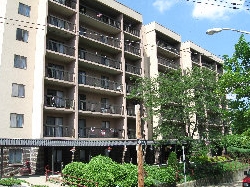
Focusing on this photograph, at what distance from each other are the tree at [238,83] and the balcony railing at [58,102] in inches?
672

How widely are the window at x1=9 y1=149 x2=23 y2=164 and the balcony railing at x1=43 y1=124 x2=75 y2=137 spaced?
294cm

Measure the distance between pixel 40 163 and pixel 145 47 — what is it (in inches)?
965

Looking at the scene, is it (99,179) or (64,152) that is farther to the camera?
(64,152)

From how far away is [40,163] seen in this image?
98.3 feet

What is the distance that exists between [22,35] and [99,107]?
40.1 ft

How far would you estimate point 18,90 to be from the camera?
101ft

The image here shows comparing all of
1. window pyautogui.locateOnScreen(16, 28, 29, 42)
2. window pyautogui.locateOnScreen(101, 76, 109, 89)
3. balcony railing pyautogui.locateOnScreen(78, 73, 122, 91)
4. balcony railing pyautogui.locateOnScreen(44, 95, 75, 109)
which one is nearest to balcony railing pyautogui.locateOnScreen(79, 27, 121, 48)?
window pyautogui.locateOnScreen(101, 76, 109, 89)

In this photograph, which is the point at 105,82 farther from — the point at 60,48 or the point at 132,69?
the point at 60,48

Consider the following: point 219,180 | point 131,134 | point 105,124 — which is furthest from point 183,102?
point 131,134

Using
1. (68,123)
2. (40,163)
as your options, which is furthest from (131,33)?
(40,163)

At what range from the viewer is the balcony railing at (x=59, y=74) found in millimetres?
32494

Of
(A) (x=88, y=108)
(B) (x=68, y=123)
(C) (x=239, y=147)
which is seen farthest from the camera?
(C) (x=239, y=147)

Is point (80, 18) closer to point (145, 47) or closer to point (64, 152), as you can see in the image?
point (145, 47)

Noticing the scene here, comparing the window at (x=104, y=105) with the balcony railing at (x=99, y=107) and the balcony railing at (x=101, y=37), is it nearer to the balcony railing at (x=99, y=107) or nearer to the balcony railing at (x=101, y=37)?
the balcony railing at (x=99, y=107)
